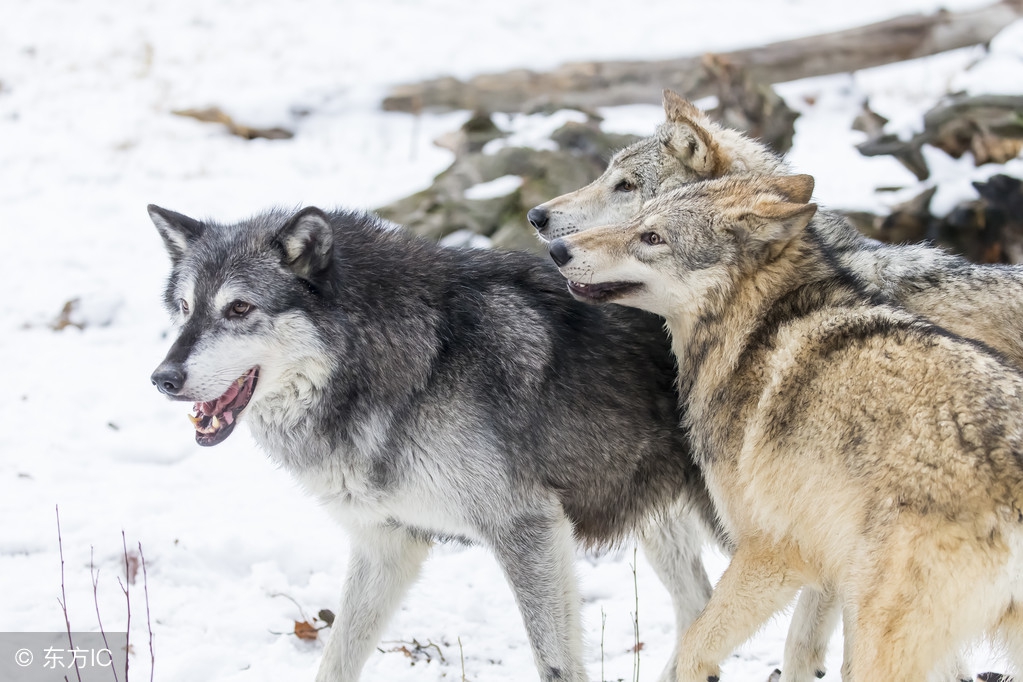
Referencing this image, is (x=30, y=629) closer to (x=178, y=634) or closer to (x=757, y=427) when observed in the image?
(x=178, y=634)

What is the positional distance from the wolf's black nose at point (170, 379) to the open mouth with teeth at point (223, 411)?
0.18m

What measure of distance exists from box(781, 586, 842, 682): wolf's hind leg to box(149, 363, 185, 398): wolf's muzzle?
290cm

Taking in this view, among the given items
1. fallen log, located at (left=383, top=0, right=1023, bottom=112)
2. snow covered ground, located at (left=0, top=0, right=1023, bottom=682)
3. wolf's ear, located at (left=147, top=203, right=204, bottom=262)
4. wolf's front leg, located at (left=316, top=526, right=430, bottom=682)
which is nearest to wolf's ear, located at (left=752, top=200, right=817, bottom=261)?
wolf's front leg, located at (left=316, top=526, right=430, bottom=682)

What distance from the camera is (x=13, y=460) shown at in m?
6.17

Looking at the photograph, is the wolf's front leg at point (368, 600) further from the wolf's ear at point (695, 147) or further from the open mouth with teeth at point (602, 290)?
the wolf's ear at point (695, 147)

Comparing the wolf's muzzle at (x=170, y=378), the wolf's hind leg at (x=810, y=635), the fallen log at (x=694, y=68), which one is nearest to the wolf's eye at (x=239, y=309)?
the wolf's muzzle at (x=170, y=378)

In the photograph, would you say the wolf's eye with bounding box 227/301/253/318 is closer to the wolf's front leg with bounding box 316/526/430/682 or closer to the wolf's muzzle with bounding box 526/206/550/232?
the wolf's front leg with bounding box 316/526/430/682

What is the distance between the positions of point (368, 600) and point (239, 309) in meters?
1.48

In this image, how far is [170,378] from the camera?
12.0 ft

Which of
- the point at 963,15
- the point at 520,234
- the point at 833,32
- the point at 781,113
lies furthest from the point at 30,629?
the point at 963,15

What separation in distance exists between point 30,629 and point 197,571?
90cm

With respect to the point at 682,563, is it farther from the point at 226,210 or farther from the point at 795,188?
the point at 226,210

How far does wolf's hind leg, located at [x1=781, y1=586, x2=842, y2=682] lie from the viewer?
14.2ft

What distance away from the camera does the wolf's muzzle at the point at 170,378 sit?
12.0 feet
